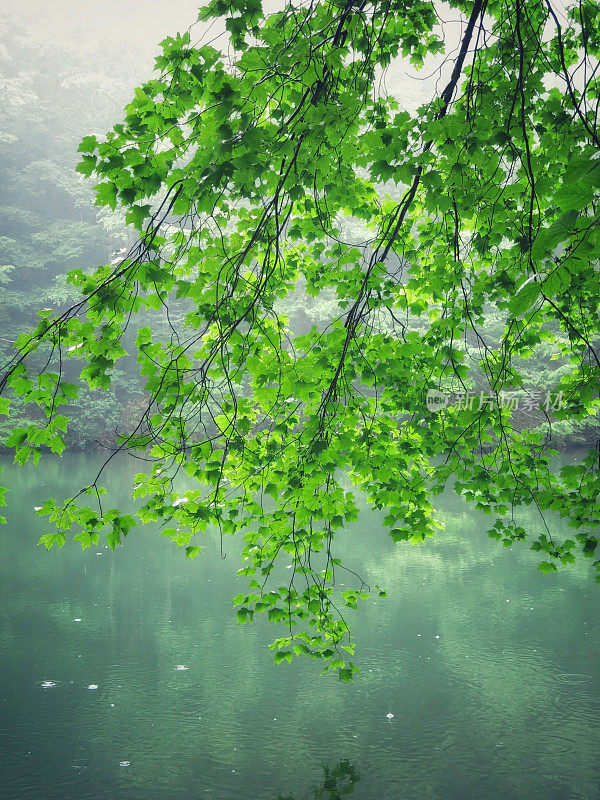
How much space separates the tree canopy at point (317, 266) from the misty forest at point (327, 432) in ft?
0.05

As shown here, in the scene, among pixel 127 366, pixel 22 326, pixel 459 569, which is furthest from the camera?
pixel 127 366

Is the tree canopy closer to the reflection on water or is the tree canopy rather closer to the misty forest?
the misty forest

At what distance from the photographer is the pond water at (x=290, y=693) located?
141 inches

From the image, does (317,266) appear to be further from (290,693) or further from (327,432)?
(290,693)

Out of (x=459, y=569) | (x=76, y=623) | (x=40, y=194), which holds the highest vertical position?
(x=40, y=194)

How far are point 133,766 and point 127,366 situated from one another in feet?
64.0

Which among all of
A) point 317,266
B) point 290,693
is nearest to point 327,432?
point 317,266

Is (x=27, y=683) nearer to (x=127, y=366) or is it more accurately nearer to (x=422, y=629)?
(x=422, y=629)

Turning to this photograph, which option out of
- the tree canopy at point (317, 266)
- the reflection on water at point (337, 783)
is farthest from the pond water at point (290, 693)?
the tree canopy at point (317, 266)

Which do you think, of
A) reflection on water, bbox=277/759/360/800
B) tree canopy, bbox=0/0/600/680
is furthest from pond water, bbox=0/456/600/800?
tree canopy, bbox=0/0/600/680

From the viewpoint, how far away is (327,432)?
2.67 m

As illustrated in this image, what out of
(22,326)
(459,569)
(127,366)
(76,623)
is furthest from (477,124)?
(127,366)

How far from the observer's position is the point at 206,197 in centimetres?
158

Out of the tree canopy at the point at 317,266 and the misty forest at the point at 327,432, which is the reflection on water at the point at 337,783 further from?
the tree canopy at the point at 317,266
